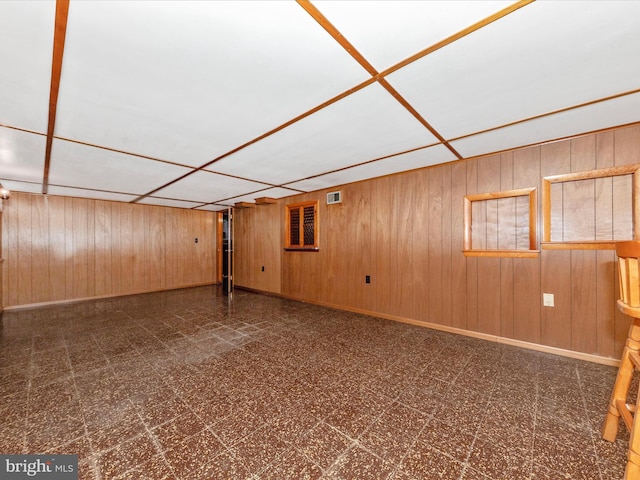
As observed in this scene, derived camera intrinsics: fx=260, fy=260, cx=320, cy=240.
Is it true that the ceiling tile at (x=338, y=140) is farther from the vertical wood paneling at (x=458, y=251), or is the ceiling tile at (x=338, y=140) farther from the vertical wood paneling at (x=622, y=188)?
the vertical wood paneling at (x=622, y=188)

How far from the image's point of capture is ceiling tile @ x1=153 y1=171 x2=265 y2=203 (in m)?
3.85

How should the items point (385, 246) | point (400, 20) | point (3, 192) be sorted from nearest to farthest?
point (400, 20) → point (385, 246) → point (3, 192)

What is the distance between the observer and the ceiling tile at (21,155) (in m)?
2.30

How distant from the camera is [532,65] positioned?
145cm

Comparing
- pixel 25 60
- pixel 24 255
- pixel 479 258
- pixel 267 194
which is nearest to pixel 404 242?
pixel 479 258

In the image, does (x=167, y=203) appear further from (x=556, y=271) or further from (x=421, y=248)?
(x=556, y=271)

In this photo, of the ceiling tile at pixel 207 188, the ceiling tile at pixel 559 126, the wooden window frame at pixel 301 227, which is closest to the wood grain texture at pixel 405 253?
the wooden window frame at pixel 301 227

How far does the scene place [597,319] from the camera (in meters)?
2.42

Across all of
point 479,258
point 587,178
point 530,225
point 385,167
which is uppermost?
point 385,167

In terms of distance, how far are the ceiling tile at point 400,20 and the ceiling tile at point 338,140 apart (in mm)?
351

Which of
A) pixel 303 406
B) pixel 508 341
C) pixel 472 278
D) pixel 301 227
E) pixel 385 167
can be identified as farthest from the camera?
pixel 301 227

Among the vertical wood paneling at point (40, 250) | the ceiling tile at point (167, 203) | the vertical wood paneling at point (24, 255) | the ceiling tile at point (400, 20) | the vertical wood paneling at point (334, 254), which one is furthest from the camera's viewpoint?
the ceiling tile at point (167, 203)

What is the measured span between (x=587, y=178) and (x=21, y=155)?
572 centimetres

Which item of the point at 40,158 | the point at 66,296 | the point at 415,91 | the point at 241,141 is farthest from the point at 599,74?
the point at 66,296
